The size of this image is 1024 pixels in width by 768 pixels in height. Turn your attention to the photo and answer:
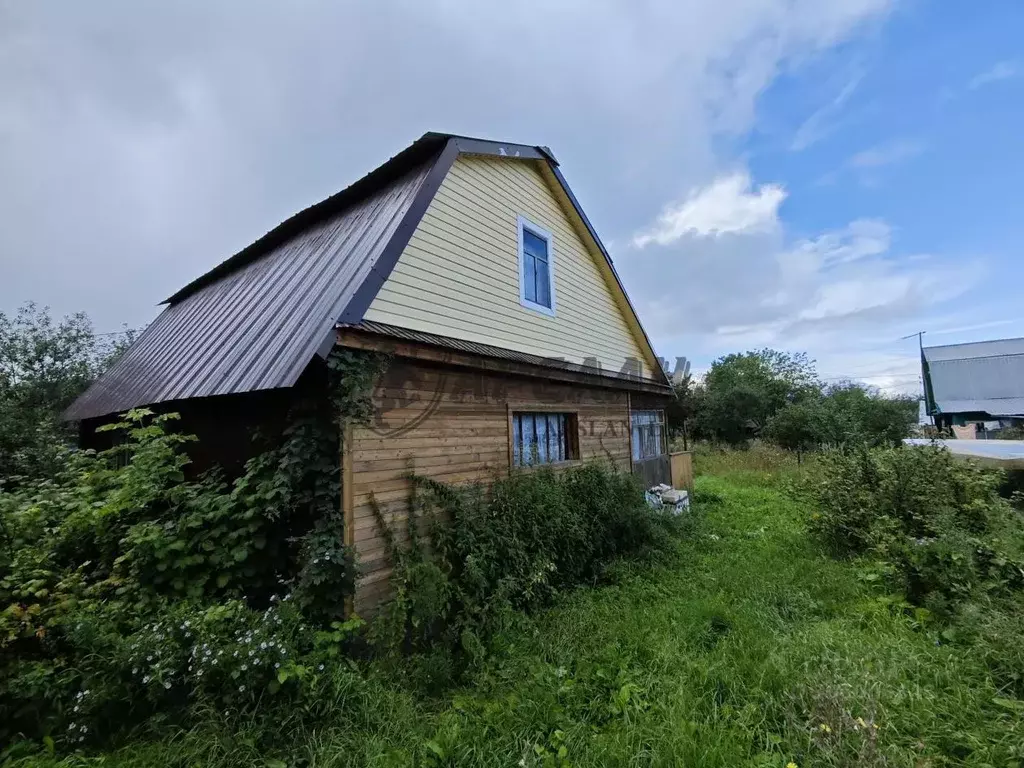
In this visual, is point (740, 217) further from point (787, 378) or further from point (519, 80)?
point (787, 378)

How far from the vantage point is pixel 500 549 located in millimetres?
4723

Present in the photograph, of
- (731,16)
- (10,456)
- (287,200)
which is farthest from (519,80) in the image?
(10,456)

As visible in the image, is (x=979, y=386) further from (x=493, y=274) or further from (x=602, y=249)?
(x=493, y=274)

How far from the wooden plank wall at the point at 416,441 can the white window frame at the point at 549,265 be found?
126cm

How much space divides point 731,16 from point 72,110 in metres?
11.9

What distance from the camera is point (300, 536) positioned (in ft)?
12.8

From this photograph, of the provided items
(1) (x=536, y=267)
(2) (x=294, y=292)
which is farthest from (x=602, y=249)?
(2) (x=294, y=292)

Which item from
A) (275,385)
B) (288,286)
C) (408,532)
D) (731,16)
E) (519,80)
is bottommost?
(408,532)

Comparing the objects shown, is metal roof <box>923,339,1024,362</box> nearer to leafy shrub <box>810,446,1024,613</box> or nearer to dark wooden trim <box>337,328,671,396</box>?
leafy shrub <box>810,446,1024,613</box>

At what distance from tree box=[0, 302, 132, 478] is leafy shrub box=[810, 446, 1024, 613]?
1509 cm

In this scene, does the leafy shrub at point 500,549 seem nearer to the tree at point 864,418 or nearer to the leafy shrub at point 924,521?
the leafy shrub at point 924,521

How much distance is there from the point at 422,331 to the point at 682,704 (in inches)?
156

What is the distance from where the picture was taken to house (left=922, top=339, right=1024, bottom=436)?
2692 centimetres

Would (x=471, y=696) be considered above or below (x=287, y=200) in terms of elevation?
below
